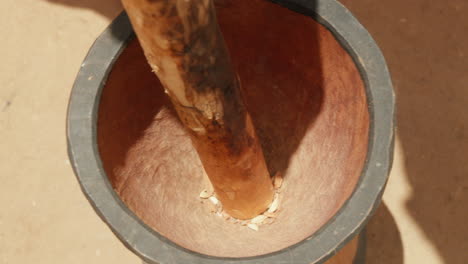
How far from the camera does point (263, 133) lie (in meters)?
2.34

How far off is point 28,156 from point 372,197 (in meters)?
1.86

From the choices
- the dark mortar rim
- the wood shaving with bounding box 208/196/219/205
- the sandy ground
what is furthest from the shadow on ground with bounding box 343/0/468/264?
the dark mortar rim

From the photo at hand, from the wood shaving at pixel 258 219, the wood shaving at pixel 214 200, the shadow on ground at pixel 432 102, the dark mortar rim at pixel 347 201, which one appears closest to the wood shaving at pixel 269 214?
the wood shaving at pixel 258 219

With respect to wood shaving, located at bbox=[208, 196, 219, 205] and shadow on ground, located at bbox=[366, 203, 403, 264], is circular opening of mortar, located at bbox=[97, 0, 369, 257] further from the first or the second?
shadow on ground, located at bbox=[366, 203, 403, 264]

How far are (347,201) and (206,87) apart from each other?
0.51 meters

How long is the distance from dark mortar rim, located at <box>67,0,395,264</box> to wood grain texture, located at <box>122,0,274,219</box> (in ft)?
0.94

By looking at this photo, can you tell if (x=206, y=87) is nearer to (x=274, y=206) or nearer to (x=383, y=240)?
(x=274, y=206)

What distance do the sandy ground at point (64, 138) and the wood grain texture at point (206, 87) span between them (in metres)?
0.93

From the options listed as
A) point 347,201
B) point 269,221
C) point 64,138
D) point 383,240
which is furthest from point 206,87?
point 64,138

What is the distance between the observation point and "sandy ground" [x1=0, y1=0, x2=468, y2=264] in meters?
2.78

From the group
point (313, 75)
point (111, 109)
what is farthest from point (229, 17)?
point (111, 109)

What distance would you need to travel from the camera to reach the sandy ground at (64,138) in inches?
109

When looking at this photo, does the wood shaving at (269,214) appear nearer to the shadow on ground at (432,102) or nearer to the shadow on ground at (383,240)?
the shadow on ground at (383,240)

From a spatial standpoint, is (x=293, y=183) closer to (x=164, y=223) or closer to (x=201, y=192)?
(x=201, y=192)
